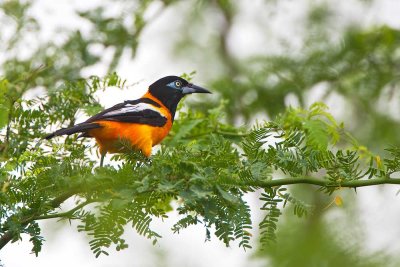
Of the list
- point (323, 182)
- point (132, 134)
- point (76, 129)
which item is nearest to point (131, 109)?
point (132, 134)

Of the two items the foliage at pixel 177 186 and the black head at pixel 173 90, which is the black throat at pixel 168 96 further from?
the foliage at pixel 177 186

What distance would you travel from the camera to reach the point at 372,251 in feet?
9.03

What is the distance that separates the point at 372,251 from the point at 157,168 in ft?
3.05

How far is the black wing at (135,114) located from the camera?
5034 millimetres

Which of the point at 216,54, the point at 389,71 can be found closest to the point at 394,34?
the point at 389,71

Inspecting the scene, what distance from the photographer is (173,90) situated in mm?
6359

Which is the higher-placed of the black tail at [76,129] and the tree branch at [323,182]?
the black tail at [76,129]

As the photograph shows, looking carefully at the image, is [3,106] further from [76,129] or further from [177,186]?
[177,186]

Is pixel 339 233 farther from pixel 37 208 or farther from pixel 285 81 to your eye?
pixel 285 81

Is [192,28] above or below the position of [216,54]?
above

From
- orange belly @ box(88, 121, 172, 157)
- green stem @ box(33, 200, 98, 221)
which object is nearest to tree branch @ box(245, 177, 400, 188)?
green stem @ box(33, 200, 98, 221)

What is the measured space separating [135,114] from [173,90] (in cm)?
100

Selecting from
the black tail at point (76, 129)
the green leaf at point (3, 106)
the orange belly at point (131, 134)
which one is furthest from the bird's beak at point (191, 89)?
the green leaf at point (3, 106)

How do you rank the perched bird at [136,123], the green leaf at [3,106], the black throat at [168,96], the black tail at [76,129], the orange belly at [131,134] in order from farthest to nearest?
the black throat at [168,96] < the orange belly at [131,134] < the perched bird at [136,123] < the black tail at [76,129] < the green leaf at [3,106]
